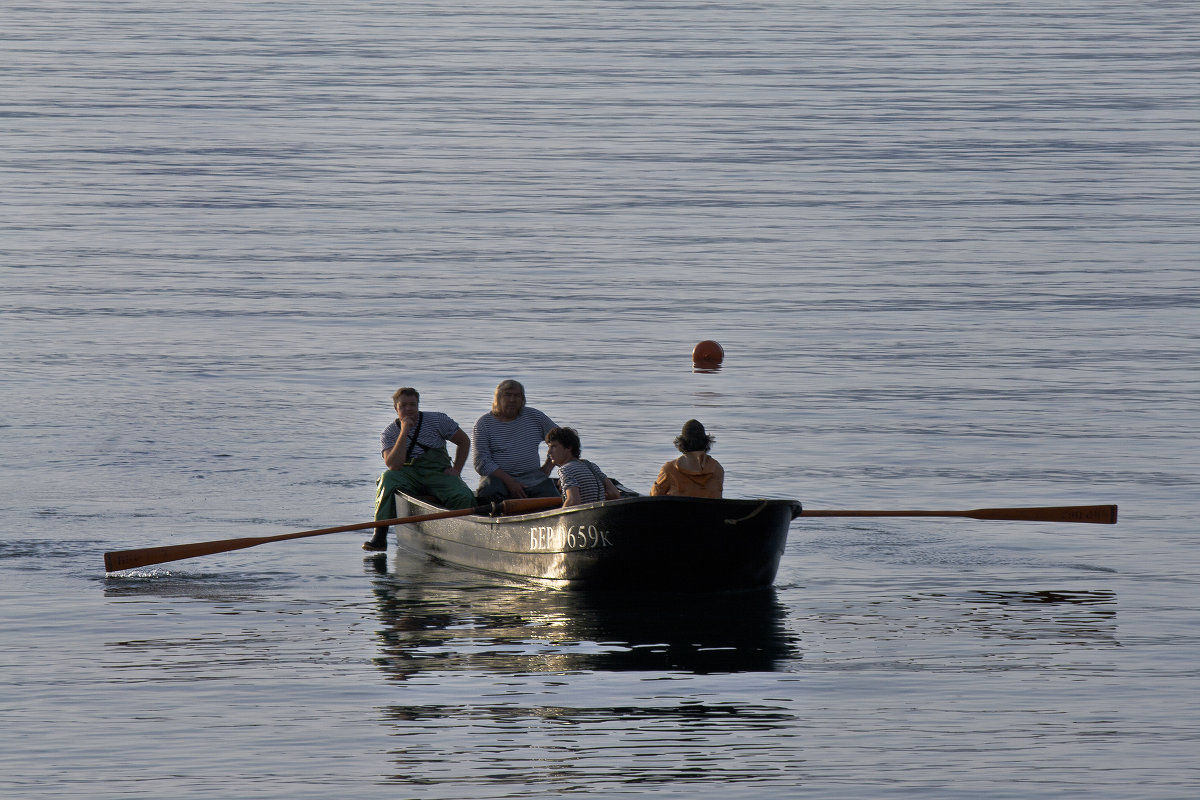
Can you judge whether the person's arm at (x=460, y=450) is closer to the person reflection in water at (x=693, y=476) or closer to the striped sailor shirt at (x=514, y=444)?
the striped sailor shirt at (x=514, y=444)

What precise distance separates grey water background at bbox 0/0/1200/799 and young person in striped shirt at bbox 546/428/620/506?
0.82 m

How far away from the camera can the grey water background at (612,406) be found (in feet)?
37.9

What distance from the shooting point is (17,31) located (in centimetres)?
7238

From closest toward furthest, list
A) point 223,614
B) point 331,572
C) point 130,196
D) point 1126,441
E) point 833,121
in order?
1. point 223,614
2. point 331,572
3. point 1126,441
4. point 130,196
5. point 833,121

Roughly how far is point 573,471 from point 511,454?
1.37 m

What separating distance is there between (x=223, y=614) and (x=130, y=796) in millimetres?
4277

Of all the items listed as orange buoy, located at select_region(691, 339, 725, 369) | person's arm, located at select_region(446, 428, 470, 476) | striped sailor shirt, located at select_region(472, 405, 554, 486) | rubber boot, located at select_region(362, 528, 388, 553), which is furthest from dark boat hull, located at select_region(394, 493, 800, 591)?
orange buoy, located at select_region(691, 339, 725, 369)

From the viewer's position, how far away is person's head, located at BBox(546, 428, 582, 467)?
14586mm

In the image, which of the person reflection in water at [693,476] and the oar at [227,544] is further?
the oar at [227,544]

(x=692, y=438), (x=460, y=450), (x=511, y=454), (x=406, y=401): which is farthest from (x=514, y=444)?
(x=692, y=438)

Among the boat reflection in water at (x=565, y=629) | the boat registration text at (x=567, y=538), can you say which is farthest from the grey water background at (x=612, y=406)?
the boat registration text at (x=567, y=538)

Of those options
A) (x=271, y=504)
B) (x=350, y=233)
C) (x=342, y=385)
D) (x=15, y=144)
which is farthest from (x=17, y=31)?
(x=271, y=504)

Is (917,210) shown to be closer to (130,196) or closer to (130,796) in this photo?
(130,196)

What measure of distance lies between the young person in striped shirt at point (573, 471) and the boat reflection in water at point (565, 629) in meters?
0.79
